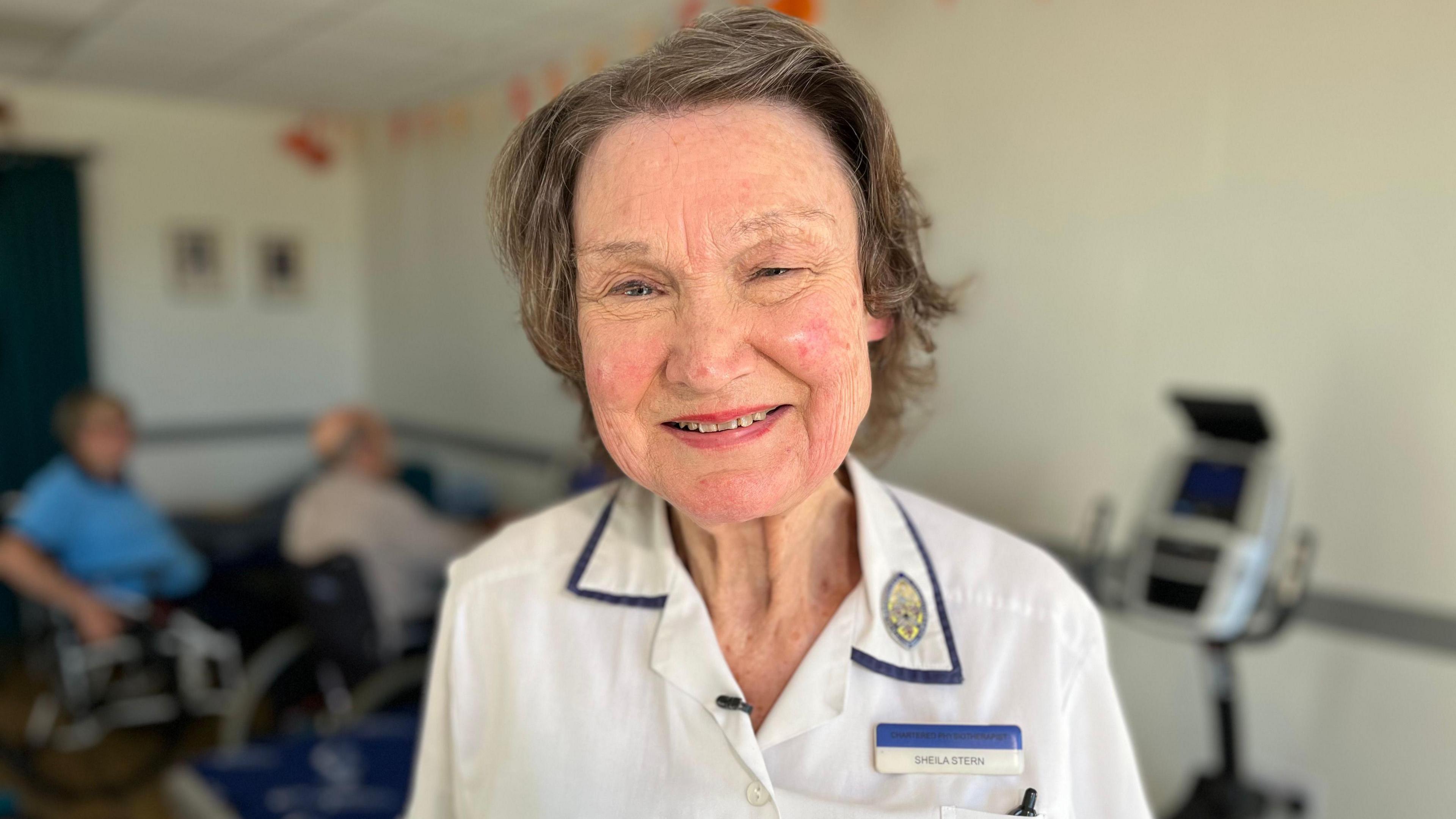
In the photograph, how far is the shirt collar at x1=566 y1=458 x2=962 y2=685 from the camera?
870mm

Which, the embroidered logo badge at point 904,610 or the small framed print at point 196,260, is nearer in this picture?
the embroidered logo badge at point 904,610

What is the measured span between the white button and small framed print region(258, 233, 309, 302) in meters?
6.08

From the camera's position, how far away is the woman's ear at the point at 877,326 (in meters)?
0.86

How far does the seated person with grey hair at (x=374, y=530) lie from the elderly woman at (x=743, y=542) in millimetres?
2295

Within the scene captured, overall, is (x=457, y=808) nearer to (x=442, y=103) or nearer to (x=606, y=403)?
(x=606, y=403)

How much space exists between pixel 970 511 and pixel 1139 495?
0.53 metres

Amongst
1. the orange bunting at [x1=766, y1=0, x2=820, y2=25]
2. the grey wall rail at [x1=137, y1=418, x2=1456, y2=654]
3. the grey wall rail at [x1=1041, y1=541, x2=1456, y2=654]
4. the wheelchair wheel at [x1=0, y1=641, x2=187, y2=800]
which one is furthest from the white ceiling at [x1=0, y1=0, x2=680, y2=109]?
the grey wall rail at [x1=1041, y1=541, x2=1456, y2=654]

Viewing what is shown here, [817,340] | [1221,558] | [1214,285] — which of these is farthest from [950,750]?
[1214,285]

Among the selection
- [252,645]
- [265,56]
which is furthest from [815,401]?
[265,56]

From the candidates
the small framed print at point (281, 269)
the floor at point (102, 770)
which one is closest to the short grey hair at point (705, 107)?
the floor at point (102, 770)

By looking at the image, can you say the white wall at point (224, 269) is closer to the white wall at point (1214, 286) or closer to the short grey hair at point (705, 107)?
the white wall at point (1214, 286)

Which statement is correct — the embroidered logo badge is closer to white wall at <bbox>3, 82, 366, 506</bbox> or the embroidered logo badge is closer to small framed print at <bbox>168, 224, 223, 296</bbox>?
white wall at <bbox>3, 82, 366, 506</bbox>

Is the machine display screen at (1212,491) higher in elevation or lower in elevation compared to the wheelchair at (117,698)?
higher

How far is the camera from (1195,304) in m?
2.46
